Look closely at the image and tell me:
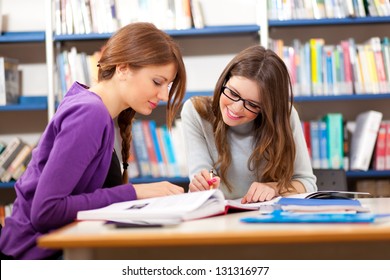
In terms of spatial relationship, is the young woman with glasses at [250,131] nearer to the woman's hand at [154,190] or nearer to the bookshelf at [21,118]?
the woman's hand at [154,190]

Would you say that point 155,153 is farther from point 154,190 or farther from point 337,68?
point 154,190

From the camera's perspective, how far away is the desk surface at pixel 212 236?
2.80ft

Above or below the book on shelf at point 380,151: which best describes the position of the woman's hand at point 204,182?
above

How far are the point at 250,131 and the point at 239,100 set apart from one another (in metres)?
0.25

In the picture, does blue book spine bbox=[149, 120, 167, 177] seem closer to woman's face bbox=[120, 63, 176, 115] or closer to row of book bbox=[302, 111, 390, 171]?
row of book bbox=[302, 111, 390, 171]

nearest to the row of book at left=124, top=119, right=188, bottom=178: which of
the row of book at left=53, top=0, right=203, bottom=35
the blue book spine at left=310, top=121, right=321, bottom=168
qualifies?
the row of book at left=53, top=0, right=203, bottom=35

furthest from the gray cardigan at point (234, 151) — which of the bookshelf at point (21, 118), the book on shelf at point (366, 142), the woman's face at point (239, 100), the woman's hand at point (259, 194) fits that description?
the bookshelf at point (21, 118)

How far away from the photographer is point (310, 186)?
1.98 meters

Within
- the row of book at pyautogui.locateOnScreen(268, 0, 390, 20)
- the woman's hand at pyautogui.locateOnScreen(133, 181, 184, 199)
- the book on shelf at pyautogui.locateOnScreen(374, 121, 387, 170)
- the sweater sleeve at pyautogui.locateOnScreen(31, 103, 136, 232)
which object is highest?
the row of book at pyautogui.locateOnScreen(268, 0, 390, 20)

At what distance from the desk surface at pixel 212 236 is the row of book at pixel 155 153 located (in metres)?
2.13

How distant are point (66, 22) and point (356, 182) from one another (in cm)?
172

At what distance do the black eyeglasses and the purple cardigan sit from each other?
0.59 metres

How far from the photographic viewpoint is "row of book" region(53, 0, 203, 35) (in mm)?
3121
